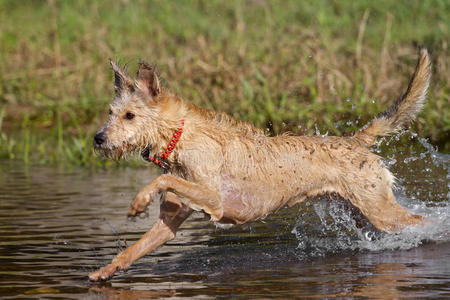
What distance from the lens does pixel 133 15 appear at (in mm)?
20625

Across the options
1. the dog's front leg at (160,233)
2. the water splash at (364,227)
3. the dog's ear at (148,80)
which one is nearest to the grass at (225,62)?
the water splash at (364,227)

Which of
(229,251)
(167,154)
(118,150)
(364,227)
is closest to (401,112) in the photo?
(364,227)

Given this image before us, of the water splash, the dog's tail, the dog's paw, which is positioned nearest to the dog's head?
the dog's paw

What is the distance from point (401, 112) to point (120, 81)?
2673 mm

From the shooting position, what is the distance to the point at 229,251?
7.93 metres

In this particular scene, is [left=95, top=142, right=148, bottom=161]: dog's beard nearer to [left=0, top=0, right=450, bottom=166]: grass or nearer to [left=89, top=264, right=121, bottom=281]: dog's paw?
[left=89, top=264, right=121, bottom=281]: dog's paw

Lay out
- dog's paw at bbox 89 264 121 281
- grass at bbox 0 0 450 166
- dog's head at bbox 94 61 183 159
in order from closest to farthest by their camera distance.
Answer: dog's paw at bbox 89 264 121 281 → dog's head at bbox 94 61 183 159 → grass at bbox 0 0 450 166

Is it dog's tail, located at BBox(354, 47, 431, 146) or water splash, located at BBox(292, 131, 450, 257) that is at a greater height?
dog's tail, located at BBox(354, 47, 431, 146)

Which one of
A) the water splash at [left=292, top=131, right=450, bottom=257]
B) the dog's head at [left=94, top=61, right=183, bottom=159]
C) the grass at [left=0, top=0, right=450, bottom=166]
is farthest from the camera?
the grass at [left=0, top=0, right=450, bottom=166]

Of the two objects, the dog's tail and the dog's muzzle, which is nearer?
the dog's muzzle

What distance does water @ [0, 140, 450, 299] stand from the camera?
6363 mm

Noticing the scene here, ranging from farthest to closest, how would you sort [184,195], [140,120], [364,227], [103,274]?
[364,227] → [140,120] → [184,195] → [103,274]

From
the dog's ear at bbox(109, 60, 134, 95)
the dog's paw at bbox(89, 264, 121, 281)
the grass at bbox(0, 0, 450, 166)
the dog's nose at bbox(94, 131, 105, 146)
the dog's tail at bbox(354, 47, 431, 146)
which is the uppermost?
the grass at bbox(0, 0, 450, 166)

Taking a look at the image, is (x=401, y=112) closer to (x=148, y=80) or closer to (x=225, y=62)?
(x=148, y=80)
